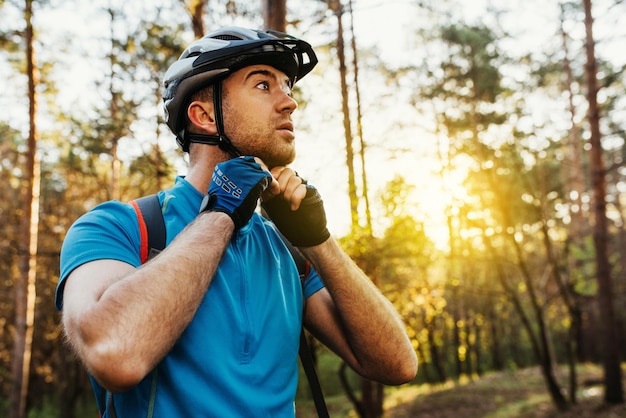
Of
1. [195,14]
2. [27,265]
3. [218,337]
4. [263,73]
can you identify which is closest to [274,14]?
[195,14]

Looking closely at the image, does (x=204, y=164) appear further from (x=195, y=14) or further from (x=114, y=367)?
(x=195, y=14)

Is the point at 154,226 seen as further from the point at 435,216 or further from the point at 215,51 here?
the point at 435,216

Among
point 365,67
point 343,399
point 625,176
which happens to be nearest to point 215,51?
point 365,67

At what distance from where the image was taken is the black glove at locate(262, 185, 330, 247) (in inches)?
76.4

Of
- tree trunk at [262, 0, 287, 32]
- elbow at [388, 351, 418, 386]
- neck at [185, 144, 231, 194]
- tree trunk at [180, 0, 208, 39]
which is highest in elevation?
tree trunk at [180, 0, 208, 39]

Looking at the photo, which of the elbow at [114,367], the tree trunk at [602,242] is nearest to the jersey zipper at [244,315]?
the elbow at [114,367]

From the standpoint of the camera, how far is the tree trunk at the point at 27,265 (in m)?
12.0

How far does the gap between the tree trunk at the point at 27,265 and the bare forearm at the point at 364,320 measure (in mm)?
11605

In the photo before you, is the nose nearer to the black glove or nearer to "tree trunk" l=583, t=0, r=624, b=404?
the black glove

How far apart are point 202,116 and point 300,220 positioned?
660 mm

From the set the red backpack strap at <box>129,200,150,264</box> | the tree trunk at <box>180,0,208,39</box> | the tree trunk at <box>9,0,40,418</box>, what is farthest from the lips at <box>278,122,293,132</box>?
the tree trunk at <box>9,0,40,418</box>

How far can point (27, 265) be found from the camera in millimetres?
12328

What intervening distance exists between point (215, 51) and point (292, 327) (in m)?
1.15

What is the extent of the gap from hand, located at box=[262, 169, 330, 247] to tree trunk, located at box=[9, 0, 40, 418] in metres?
11.6
